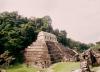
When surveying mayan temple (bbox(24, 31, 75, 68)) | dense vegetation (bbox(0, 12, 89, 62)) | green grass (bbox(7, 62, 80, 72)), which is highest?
dense vegetation (bbox(0, 12, 89, 62))

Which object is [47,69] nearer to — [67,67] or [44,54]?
[44,54]

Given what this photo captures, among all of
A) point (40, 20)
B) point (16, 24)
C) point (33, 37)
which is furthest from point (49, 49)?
point (40, 20)

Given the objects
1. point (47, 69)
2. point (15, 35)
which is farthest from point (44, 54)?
point (15, 35)

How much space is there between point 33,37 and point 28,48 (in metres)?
7.37

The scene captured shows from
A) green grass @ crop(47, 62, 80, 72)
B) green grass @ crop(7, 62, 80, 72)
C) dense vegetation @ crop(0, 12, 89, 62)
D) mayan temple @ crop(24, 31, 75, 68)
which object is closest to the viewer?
green grass @ crop(47, 62, 80, 72)

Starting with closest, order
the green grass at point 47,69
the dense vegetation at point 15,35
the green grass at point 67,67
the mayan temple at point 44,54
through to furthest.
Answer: the green grass at point 67,67
the green grass at point 47,69
the mayan temple at point 44,54
the dense vegetation at point 15,35

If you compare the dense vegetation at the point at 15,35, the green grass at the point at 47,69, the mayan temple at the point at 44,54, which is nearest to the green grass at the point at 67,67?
the green grass at the point at 47,69

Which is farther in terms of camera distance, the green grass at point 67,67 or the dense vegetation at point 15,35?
the dense vegetation at point 15,35

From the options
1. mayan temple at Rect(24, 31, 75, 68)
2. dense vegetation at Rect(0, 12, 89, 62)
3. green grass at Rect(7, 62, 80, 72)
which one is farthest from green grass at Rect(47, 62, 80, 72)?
dense vegetation at Rect(0, 12, 89, 62)

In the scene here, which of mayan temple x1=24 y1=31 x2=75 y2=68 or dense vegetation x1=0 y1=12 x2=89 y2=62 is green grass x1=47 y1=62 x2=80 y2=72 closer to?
mayan temple x1=24 y1=31 x2=75 y2=68

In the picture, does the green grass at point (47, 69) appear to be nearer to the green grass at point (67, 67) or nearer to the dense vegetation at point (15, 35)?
the green grass at point (67, 67)

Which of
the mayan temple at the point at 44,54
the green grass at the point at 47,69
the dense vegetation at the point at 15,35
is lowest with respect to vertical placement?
the green grass at the point at 47,69

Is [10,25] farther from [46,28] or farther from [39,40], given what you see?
[46,28]

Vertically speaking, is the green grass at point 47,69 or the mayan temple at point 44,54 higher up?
the mayan temple at point 44,54
